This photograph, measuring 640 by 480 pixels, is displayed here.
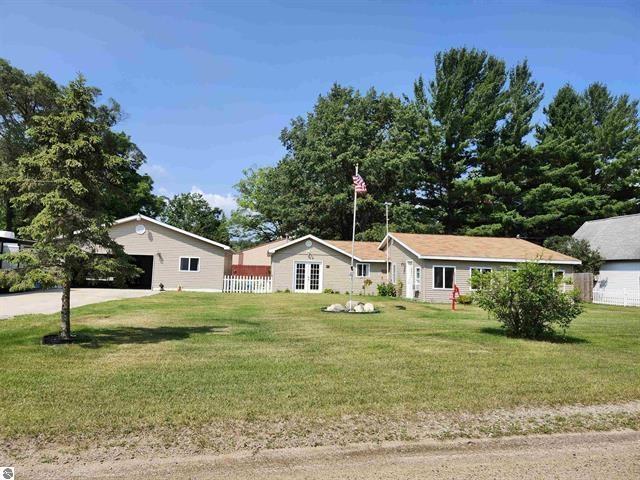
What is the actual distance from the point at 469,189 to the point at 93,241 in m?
34.3

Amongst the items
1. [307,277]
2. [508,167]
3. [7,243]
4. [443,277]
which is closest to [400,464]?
[443,277]

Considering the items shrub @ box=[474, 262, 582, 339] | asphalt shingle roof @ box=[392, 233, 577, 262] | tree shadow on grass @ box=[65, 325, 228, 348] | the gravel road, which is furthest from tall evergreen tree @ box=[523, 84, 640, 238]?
the gravel road

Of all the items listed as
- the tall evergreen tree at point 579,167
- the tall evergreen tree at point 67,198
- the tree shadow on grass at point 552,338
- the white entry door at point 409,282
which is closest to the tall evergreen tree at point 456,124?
the tall evergreen tree at point 579,167

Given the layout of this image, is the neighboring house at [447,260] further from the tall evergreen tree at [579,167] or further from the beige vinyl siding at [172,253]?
the tall evergreen tree at [579,167]

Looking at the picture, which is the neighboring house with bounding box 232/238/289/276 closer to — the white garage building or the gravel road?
the white garage building

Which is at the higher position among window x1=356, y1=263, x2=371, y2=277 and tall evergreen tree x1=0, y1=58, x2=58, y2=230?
tall evergreen tree x1=0, y1=58, x2=58, y2=230

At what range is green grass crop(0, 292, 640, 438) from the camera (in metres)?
5.67

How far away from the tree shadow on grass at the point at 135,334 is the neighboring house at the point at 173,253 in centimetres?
1872

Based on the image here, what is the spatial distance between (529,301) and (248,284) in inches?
880

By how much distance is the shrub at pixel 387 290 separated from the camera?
30138 mm

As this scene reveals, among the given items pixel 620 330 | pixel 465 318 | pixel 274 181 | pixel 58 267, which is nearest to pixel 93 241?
pixel 58 267

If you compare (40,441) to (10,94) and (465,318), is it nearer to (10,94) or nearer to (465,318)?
(465,318)

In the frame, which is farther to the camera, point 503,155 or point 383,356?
point 503,155

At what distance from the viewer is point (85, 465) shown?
4270mm
